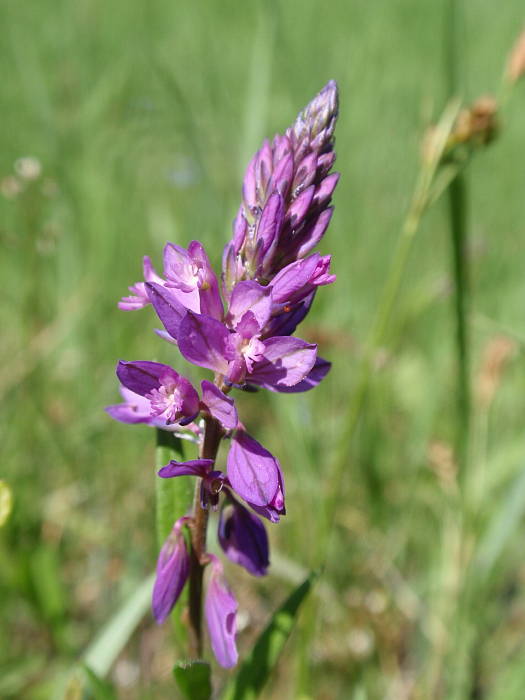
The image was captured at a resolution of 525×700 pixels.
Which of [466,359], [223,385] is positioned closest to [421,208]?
[466,359]

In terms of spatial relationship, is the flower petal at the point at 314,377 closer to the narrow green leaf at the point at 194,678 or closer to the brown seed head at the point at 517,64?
the narrow green leaf at the point at 194,678

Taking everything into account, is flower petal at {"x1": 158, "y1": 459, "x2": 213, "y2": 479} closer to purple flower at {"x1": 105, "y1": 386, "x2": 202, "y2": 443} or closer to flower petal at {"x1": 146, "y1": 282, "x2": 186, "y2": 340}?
purple flower at {"x1": 105, "y1": 386, "x2": 202, "y2": 443}

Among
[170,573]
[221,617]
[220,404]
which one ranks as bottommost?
[221,617]

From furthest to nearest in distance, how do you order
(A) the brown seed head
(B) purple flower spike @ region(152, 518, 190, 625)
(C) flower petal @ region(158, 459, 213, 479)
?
(A) the brown seed head
(B) purple flower spike @ region(152, 518, 190, 625)
(C) flower petal @ region(158, 459, 213, 479)

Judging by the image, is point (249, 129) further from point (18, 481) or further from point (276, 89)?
point (276, 89)

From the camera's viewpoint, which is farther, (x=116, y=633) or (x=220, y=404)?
(x=116, y=633)

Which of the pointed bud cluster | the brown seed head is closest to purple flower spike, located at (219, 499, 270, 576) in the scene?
the pointed bud cluster

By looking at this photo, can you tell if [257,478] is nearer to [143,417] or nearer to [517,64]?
[143,417]

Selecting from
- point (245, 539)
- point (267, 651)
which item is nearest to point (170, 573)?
point (245, 539)
